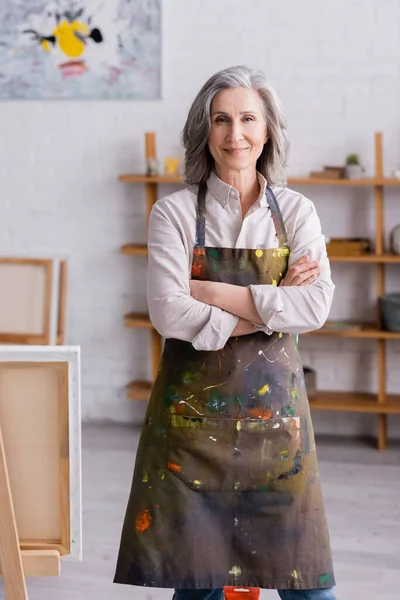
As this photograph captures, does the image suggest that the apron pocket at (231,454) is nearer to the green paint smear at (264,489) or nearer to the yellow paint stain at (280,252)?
the green paint smear at (264,489)

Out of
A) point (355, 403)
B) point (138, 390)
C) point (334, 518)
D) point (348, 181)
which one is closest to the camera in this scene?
point (334, 518)

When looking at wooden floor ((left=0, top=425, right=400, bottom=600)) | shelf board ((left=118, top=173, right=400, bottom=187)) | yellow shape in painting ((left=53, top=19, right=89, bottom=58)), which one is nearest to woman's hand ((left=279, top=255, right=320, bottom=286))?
wooden floor ((left=0, top=425, right=400, bottom=600))

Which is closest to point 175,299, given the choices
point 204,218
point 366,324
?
point 204,218

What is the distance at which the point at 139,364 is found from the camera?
17.8 feet

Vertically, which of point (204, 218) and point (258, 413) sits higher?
point (204, 218)

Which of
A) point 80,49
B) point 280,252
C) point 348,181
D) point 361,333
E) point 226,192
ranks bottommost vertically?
point 361,333

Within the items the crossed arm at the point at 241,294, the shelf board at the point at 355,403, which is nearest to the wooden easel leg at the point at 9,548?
the crossed arm at the point at 241,294

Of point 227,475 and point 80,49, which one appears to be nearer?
point 227,475

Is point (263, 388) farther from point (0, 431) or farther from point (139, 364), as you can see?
point (139, 364)

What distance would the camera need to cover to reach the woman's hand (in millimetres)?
2213

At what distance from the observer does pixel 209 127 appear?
86.4 inches

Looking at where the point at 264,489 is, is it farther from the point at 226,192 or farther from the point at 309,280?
the point at 226,192

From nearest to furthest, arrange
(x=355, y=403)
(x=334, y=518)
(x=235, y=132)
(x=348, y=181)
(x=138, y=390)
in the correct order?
(x=235, y=132)
(x=334, y=518)
(x=348, y=181)
(x=355, y=403)
(x=138, y=390)

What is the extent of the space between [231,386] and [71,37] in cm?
354
